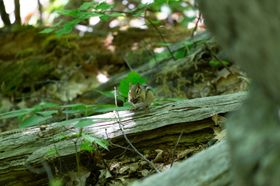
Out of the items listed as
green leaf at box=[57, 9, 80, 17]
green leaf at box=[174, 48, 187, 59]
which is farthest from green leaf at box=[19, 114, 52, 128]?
green leaf at box=[174, 48, 187, 59]

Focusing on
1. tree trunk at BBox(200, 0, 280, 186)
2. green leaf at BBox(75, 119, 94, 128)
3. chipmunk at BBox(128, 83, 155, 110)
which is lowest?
chipmunk at BBox(128, 83, 155, 110)

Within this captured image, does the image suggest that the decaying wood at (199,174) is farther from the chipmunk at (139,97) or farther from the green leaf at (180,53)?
the green leaf at (180,53)

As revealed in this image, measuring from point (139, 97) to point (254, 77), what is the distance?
6.87 feet

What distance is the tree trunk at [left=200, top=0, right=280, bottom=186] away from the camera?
131cm

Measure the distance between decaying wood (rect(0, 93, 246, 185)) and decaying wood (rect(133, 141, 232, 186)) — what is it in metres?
1.49

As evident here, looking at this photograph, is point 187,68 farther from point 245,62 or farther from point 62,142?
point 245,62

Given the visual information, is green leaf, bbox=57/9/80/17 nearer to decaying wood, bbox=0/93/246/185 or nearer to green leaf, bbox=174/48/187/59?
decaying wood, bbox=0/93/246/185

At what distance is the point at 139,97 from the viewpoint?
3.48m

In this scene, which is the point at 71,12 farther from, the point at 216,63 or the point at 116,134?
the point at 216,63

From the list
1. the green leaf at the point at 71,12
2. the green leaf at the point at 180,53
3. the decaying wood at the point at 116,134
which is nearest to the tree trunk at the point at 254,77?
the decaying wood at the point at 116,134

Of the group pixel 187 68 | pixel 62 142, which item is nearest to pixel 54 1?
pixel 187 68

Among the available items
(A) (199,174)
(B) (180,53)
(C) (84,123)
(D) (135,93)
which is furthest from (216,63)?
(A) (199,174)

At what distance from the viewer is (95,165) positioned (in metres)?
3.28

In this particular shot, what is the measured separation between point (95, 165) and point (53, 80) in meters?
3.04
